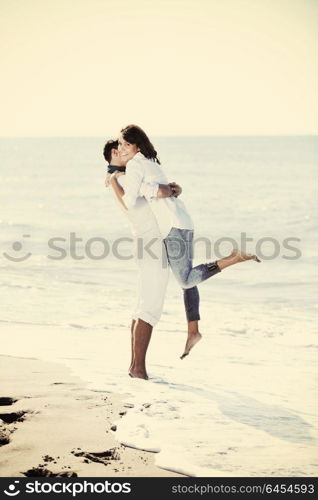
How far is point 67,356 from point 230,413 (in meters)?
1.69

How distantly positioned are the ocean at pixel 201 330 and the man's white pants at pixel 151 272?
49 cm

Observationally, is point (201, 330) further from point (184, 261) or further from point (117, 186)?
point (117, 186)

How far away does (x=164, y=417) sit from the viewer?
398cm

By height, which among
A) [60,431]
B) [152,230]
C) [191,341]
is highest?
[152,230]

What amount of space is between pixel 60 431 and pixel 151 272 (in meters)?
1.50

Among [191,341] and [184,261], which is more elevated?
[184,261]

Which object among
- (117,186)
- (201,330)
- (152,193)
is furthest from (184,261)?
(201,330)

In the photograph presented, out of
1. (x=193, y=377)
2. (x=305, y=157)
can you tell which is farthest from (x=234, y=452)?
(x=305, y=157)

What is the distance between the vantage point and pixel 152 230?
4746 mm

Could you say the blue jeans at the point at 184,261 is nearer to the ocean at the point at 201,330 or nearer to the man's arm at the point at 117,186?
the man's arm at the point at 117,186

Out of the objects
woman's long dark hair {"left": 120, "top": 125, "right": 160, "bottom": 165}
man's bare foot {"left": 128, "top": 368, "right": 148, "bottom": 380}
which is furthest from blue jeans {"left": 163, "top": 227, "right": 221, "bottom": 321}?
man's bare foot {"left": 128, "top": 368, "right": 148, "bottom": 380}

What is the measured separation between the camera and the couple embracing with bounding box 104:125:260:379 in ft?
15.1

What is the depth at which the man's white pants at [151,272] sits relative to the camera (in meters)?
4.75

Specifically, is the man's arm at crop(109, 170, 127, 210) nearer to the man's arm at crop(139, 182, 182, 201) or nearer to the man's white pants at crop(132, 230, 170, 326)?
the man's arm at crop(139, 182, 182, 201)
